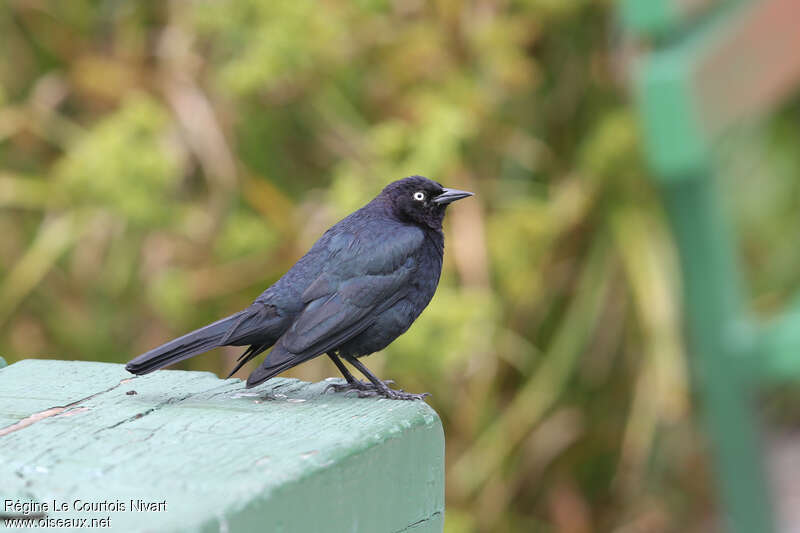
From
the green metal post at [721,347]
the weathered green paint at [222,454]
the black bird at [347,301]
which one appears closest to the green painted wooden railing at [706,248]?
the green metal post at [721,347]

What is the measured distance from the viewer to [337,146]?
439cm

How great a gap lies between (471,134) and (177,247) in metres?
1.31

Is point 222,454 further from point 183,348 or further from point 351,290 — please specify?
point 351,290

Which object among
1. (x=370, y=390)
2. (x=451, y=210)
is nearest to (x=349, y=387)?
(x=370, y=390)

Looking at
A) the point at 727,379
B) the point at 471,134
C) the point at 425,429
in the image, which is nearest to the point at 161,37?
the point at 471,134

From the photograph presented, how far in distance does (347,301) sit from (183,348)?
406mm

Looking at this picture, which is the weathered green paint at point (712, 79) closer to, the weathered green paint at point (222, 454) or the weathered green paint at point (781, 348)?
the weathered green paint at point (781, 348)

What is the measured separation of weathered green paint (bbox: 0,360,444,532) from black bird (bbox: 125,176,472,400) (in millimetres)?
312

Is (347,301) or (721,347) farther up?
(721,347)

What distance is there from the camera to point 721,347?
2.15 ft

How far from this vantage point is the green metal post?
655 mm

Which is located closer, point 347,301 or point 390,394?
point 390,394

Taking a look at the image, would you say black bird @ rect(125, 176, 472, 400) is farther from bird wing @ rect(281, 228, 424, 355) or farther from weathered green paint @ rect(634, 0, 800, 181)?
weathered green paint @ rect(634, 0, 800, 181)

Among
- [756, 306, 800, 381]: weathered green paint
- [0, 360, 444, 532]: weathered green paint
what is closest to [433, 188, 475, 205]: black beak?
[0, 360, 444, 532]: weathered green paint
